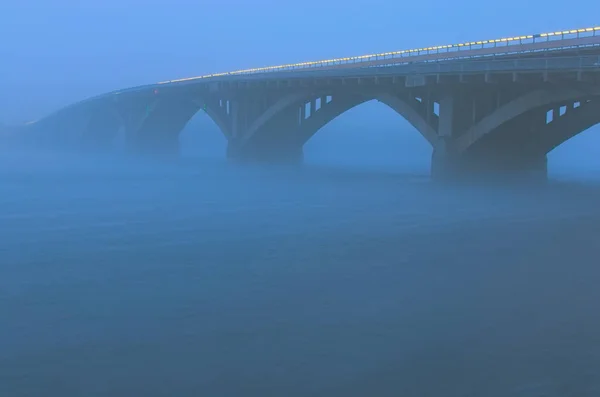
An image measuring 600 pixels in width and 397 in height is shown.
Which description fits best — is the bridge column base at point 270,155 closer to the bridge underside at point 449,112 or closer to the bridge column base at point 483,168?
the bridge underside at point 449,112

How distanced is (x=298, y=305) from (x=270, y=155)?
56997mm

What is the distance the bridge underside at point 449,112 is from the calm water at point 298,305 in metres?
16.0

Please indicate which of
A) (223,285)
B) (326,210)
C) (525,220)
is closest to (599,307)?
(223,285)

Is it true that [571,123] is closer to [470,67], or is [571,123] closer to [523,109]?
[523,109]

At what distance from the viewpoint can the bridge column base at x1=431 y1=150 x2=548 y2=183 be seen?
1718 inches

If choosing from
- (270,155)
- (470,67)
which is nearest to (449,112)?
(470,67)

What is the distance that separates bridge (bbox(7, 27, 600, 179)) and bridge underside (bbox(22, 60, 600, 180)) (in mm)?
67

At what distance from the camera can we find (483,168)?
44.2m

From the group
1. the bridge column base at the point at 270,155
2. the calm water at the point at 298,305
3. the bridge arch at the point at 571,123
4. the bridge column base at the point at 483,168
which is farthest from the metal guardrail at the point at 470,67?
the bridge column base at the point at 270,155

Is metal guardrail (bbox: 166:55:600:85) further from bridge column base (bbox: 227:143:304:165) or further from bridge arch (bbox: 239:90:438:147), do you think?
bridge column base (bbox: 227:143:304:165)

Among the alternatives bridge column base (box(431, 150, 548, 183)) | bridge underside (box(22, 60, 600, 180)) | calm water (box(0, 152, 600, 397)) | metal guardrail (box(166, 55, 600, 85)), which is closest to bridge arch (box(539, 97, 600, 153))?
bridge underside (box(22, 60, 600, 180))

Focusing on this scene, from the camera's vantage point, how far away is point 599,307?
1130 centimetres

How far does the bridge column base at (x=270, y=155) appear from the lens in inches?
2672

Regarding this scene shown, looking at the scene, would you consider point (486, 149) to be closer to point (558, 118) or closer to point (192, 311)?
point (558, 118)
